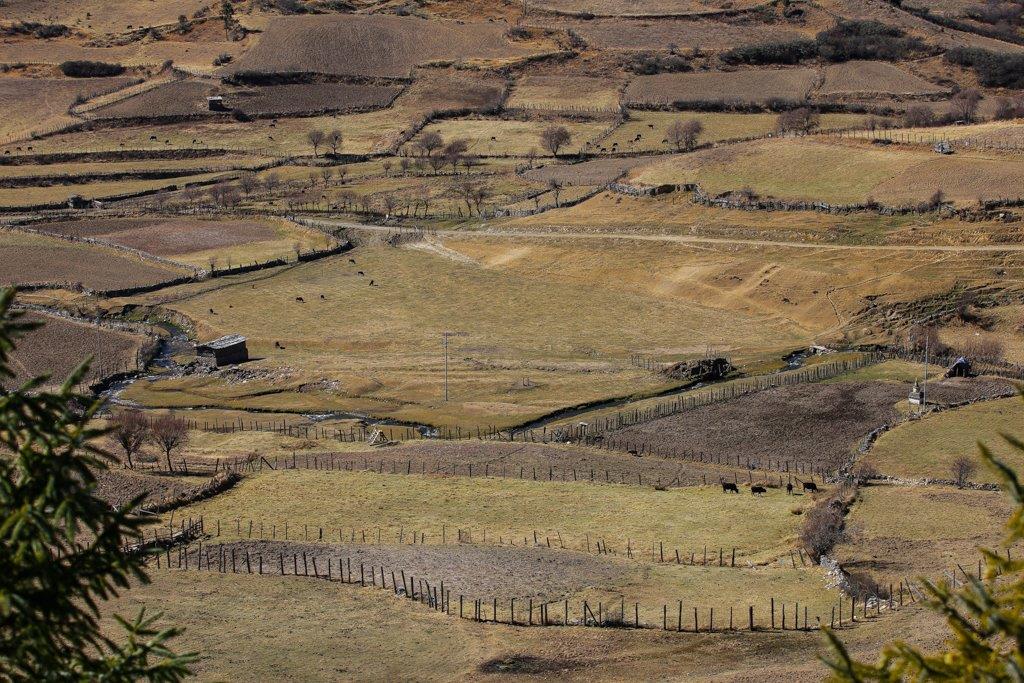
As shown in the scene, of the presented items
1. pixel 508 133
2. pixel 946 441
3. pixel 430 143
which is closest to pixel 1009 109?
pixel 508 133

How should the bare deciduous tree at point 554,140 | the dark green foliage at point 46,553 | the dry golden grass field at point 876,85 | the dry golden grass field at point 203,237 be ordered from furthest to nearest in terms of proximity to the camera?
the dry golden grass field at point 876,85 < the bare deciduous tree at point 554,140 < the dry golden grass field at point 203,237 < the dark green foliage at point 46,553

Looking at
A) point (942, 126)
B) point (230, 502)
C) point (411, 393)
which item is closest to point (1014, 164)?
point (942, 126)

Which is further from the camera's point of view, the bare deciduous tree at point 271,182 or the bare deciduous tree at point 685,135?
the bare deciduous tree at point 685,135

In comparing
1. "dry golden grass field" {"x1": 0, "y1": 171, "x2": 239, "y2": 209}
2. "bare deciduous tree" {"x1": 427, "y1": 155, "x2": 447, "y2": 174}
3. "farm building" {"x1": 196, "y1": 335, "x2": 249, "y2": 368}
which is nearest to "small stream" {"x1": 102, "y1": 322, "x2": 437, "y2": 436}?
"farm building" {"x1": 196, "y1": 335, "x2": 249, "y2": 368}

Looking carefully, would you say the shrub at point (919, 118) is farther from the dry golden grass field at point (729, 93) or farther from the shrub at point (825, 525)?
the shrub at point (825, 525)

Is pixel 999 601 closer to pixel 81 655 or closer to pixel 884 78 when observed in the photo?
pixel 81 655

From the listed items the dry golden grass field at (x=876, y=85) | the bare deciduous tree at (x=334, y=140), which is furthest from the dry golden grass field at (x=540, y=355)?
the bare deciduous tree at (x=334, y=140)
